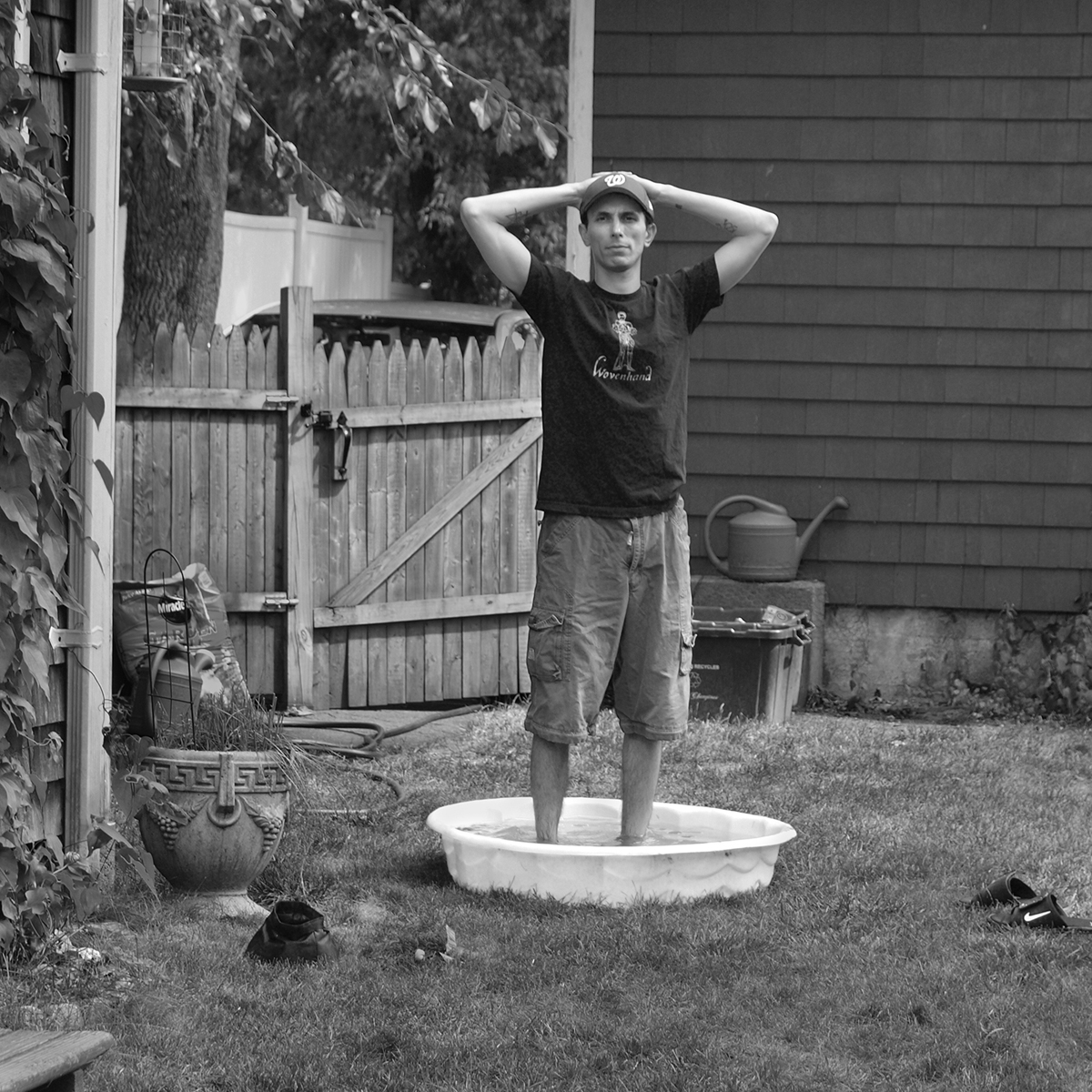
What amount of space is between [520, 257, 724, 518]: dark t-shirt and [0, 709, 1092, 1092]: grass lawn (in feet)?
3.45

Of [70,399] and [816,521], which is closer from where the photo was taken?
[70,399]

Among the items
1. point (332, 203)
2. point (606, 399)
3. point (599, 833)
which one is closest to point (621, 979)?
point (599, 833)

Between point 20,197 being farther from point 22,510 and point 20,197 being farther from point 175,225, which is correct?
point 175,225

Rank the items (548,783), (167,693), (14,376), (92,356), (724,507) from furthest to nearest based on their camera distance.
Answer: (724,507) → (167,693) → (548,783) → (92,356) → (14,376)

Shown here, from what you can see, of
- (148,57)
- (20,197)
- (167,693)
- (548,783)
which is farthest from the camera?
(148,57)

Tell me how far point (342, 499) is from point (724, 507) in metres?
1.79

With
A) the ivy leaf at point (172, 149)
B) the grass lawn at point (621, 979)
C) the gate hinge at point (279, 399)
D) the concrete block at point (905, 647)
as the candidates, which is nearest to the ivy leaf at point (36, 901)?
the grass lawn at point (621, 979)

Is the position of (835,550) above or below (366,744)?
above

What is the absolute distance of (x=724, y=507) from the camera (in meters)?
7.73

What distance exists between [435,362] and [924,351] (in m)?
2.26

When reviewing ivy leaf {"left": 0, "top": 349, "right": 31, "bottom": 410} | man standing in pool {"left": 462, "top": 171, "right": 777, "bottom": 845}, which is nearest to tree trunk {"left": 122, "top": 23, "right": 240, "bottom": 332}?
man standing in pool {"left": 462, "top": 171, "right": 777, "bottom": 845}

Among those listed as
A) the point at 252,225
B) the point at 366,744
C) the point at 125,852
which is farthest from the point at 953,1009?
the point at 252,225

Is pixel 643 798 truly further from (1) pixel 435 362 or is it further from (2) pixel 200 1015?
(1) pixel 435 362

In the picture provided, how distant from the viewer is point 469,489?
24.9 feet
